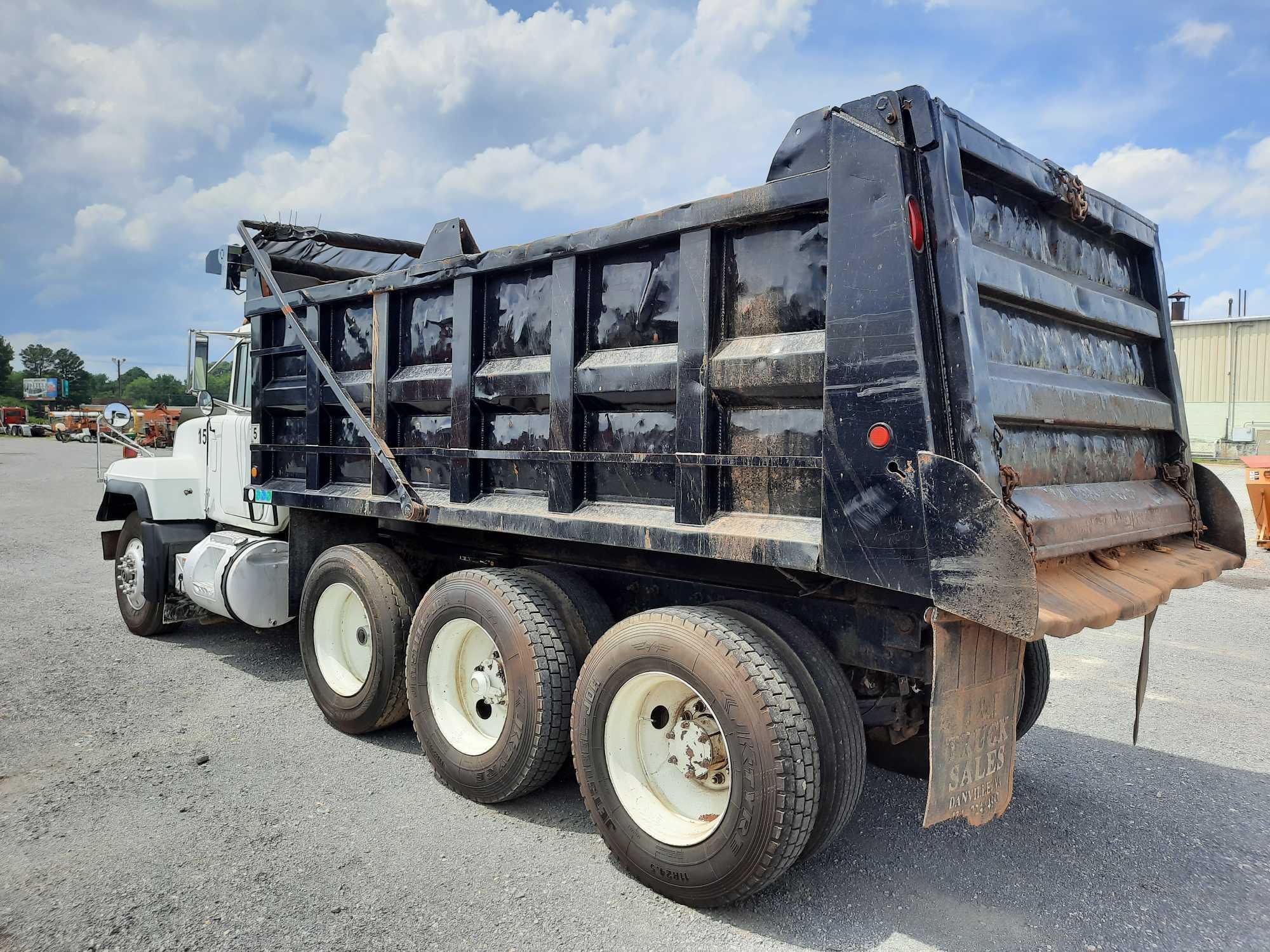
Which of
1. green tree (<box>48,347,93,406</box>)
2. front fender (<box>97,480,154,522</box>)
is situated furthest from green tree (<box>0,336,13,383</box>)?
front fender (<box>97,480,154,522</box>)

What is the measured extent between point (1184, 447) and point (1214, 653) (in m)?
3.68

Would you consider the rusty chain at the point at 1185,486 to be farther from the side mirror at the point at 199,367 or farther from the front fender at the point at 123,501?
the front fender at the point at 123,501

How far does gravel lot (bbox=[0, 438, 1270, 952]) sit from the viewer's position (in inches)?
115

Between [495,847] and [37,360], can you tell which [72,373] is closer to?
[37,360]

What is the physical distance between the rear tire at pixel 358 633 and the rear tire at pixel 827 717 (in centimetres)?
223

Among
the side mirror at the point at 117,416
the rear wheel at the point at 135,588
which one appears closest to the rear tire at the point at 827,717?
the rear wheel at the point at 135,588

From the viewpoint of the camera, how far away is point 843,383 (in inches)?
109

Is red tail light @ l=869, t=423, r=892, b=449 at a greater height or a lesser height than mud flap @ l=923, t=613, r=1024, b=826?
greater

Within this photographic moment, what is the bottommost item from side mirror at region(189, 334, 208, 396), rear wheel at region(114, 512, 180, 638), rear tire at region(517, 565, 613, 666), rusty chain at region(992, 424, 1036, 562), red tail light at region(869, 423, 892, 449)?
rear wheel at region(114, 512, 180, 638)

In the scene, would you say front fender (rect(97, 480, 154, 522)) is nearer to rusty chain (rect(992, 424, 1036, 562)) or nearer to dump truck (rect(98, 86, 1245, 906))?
dump truck (rect(98, 86, 1245, 906))

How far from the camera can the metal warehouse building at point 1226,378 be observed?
118 feet

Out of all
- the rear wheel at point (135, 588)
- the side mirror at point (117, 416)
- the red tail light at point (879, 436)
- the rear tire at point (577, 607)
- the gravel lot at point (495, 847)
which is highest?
the side mirror at point (117, 416)

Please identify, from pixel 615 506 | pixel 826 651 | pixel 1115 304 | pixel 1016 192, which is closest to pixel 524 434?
pixel 615 506

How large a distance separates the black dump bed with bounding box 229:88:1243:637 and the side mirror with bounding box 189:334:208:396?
2.77 m
